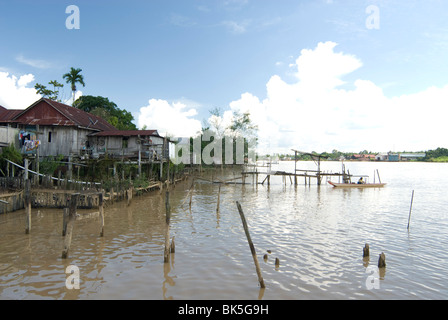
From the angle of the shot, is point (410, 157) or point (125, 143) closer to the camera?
point (125, 143)

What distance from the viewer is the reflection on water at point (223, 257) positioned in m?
6.99

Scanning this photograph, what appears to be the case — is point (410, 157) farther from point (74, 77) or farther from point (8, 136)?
point (8, 136)

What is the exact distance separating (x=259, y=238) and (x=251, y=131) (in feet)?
167

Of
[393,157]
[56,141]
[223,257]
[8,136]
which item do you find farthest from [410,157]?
[8,136]

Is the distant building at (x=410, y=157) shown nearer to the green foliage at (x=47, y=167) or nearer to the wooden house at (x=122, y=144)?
the wooden house at (x=122, y=144)

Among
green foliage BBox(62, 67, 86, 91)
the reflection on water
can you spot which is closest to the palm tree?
green foliage BBox(62, 67, 86, 91)

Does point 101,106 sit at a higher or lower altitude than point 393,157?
higher

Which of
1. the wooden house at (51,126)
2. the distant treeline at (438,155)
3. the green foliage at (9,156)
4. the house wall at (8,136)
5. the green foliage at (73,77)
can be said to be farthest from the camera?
the distant treeline at (438,155)

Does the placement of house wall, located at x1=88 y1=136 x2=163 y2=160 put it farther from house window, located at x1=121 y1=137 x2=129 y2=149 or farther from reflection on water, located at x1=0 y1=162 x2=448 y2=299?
reflection on water, located at x1=0 y1=162 x2=448 y2=299

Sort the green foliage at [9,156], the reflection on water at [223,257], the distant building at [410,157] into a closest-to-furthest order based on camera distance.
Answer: the reflection on water at [223,257], the green foliage at [9,156], the distant building at [410,157]

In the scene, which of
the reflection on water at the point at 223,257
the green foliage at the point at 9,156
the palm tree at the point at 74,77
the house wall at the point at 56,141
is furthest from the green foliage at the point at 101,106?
the reflection on water at the point at 223,257

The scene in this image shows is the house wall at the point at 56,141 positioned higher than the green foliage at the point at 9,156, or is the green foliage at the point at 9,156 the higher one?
the house wall at the point at 56,141

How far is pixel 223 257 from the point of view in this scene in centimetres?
915
